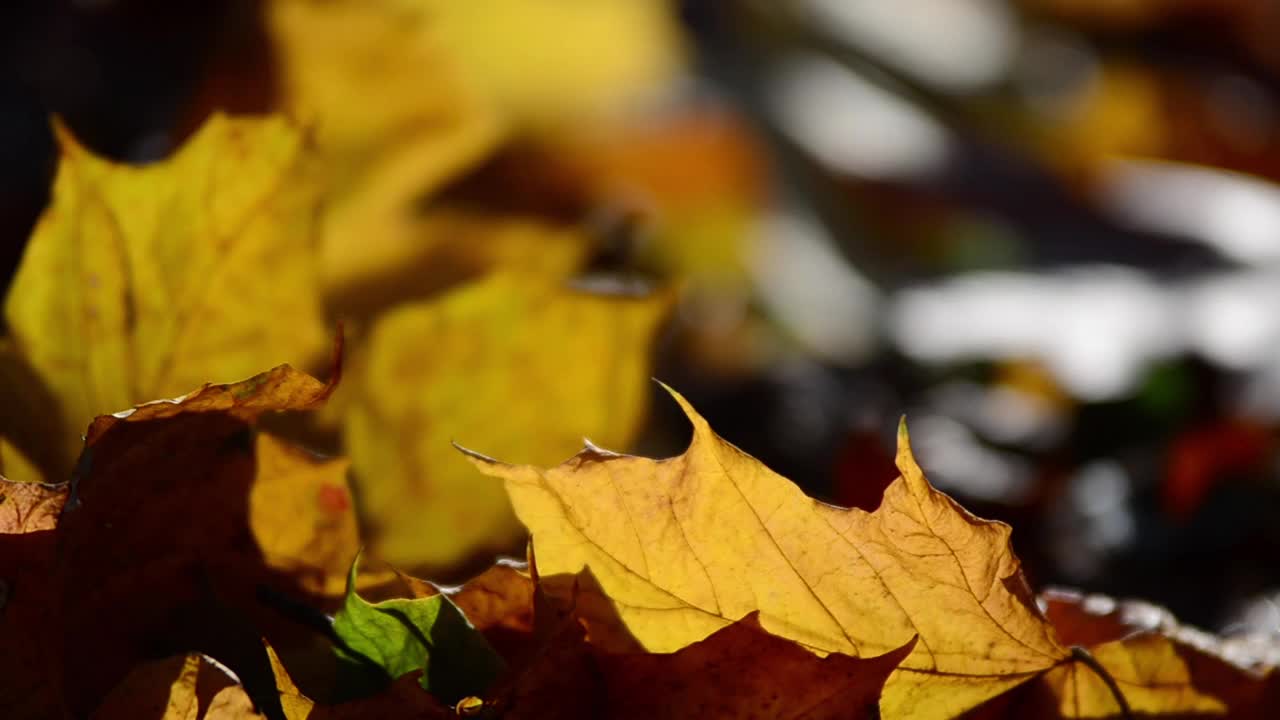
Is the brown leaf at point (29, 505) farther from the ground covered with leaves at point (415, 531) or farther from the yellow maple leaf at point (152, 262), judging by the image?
the yellow maple leaf at point (152, 262)

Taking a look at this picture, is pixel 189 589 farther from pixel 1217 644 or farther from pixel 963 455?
pixel 963 455

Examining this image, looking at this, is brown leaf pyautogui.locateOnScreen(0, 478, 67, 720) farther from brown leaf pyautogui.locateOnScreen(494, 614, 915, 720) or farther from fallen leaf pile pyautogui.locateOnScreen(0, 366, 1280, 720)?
brown leaf pyautogui.locateOnScreen(494, 614, 915, 720)

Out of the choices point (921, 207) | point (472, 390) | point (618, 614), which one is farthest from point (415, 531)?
point (921, 207)

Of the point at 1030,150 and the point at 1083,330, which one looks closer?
the point at 1083,330

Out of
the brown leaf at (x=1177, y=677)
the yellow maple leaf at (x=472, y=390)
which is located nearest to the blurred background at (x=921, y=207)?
the yellow maple leaf at (x=472, y=390)

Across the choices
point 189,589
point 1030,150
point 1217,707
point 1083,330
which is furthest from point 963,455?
point 1030,150

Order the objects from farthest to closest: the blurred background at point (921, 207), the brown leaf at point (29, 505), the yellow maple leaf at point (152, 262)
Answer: the blurred background at point (921, 207), the yellow maple leaf at point (152, 262), the brown leaf at point (29, 505)

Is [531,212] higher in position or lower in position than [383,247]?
lower
